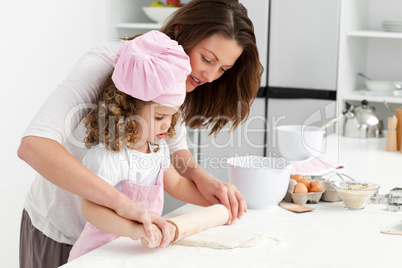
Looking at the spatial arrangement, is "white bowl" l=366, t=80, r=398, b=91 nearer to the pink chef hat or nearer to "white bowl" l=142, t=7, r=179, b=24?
"white bowl" l=142, t=7, r=179, b=24

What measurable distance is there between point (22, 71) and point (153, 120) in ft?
5.25

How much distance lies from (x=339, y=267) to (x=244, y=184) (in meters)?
0.44

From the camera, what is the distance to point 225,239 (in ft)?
3.95

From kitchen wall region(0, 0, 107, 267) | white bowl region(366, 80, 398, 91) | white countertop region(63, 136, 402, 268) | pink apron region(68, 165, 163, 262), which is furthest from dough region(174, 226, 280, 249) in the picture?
white bowl region(366, 80, 398, 91)

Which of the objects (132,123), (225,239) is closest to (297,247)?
(225,239)

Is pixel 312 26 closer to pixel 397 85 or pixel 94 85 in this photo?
pixel 397 85

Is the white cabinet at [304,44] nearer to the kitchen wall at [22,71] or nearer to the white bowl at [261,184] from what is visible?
the kitchen wall at [22,71]

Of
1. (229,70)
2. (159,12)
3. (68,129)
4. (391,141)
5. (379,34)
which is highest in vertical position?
(159,12)

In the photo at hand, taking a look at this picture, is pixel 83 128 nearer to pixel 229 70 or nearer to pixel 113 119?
pixel 113 119

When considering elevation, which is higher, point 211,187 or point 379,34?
point 379,34

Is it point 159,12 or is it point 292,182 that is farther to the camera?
point 159,12

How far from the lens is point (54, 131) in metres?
1.19

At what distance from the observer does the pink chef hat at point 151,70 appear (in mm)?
1191

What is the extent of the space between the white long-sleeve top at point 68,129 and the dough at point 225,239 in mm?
358
